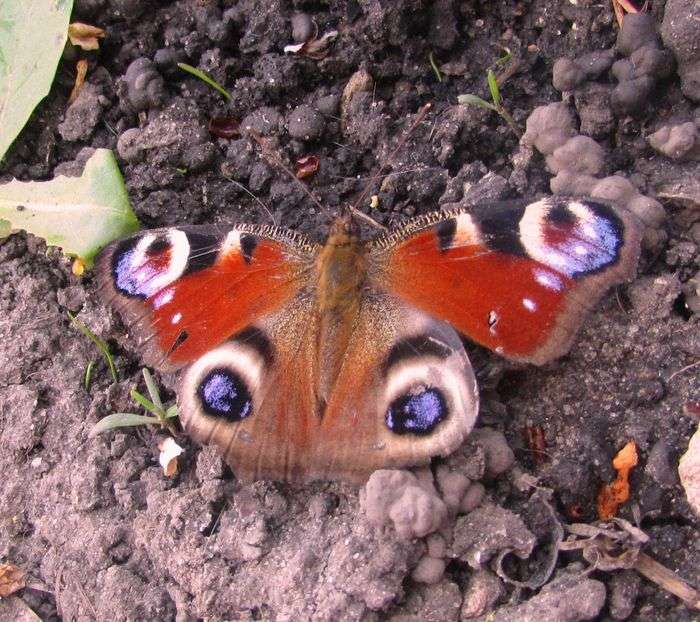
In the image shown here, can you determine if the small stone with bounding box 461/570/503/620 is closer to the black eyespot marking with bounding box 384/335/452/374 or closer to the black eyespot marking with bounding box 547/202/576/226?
the black eyespot marking with bounding box 384/335/452/374

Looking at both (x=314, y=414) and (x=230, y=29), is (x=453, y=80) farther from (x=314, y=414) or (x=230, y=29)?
(x=314, y=414)

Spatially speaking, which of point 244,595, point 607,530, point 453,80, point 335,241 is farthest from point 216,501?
point 453,80

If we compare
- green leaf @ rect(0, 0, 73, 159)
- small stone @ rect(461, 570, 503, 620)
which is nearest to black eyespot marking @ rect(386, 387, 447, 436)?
small stone @ rect(461, 570, 503, 620)

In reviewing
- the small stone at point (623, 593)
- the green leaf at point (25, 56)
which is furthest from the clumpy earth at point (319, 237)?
the green leaf at point (25, 56)

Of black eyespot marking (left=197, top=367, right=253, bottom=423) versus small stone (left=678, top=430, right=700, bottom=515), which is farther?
black eyespot marking (left=197, top=367, right=253, bottom=423)

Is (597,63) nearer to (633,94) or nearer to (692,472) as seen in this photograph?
(633,94)

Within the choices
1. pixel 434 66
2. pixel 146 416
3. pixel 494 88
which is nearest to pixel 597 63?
pixel 494 88
